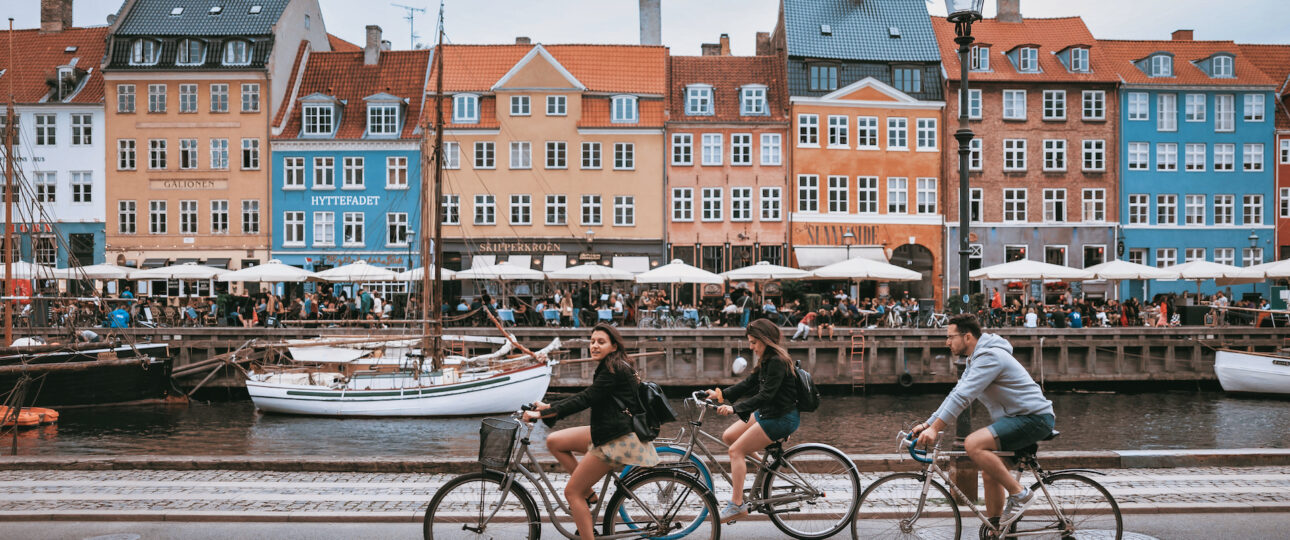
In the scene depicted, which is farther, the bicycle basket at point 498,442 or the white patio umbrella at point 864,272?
the white patio umbrella at point 864,272

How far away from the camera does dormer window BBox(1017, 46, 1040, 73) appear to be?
4031 centimetres

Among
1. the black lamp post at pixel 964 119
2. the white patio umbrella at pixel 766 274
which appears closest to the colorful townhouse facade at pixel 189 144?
the white patio umbrella at pixel 766 274

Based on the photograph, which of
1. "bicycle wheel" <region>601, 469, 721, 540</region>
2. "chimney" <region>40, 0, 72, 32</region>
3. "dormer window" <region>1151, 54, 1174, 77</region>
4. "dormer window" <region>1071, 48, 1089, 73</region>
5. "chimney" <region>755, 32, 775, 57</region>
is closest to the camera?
"bicycle wheel" <region>601, 469, 721, 540</region>

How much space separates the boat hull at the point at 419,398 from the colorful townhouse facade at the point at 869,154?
19410 mm

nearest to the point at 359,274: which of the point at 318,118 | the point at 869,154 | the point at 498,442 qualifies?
the point at 318,118

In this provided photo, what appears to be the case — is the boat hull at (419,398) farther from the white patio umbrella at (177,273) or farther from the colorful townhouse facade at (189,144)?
the colorful townhouse facade at (189,144)

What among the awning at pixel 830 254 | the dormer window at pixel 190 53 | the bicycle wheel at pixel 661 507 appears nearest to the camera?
the bicycle wheel at pixel 661 507

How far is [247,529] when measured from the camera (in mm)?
7566

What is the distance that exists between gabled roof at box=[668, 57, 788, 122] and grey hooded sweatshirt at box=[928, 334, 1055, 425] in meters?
33.4

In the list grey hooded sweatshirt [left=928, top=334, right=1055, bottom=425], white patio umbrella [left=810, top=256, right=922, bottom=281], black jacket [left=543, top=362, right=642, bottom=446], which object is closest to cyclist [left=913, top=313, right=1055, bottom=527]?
grey hooded sweatshirt [left=928, top=334, right=1055, bottom=425]

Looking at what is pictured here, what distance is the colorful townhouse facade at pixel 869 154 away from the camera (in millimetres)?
39062

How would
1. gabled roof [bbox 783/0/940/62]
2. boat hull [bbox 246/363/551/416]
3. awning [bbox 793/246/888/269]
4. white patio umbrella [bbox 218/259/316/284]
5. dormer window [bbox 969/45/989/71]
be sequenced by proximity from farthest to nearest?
dormer window [bbox 969/45/989/71]
gabled roof [bbox 783/0/940/62]
awning [bbox 793/246/888/269]
white patio umbrella [bbox 218/259/316/284]
boat hull [bbox 246/363/551/416]

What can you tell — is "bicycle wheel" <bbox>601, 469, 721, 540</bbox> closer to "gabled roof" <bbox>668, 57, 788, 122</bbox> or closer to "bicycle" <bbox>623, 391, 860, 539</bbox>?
"bicycle" <bbox>623, 391, 860, 539</bbox>

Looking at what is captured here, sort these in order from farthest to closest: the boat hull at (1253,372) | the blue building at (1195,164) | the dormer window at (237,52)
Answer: the blue building at (1195,164) → the dormer window at (237,52) → the boat hull at (1253,372)
